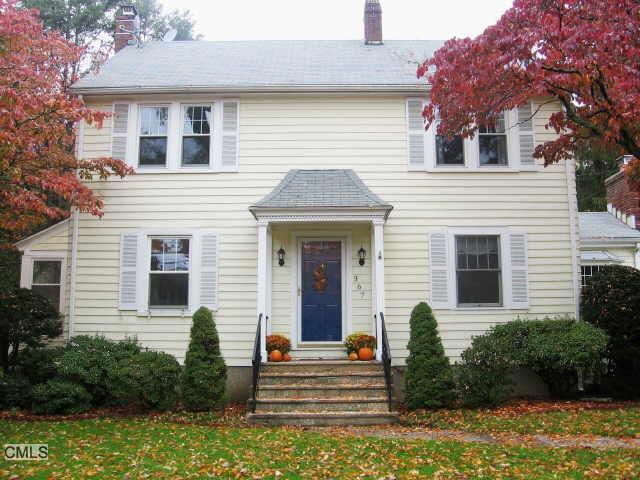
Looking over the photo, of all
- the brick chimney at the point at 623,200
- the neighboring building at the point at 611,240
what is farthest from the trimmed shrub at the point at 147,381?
the brick chimney at the point at 623,200

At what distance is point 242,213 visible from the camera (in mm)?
11391

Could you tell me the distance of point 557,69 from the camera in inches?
310

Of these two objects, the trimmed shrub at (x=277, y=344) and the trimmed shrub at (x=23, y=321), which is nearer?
the trimmed shrub at (x=23, y=321)

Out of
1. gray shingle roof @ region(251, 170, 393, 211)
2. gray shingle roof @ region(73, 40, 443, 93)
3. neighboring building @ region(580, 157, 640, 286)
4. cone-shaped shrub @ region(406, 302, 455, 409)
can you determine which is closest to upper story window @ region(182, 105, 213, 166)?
gray shingle roof @ region(73, 40, 443, 93)

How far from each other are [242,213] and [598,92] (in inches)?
266

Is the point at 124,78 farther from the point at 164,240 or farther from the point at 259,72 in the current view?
the point at 164,240

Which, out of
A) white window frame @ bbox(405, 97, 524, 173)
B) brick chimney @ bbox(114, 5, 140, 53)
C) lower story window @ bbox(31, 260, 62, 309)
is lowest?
lower story window @ bbox(31, 260, 62, 309)

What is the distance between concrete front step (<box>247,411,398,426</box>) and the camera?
29.3 feet

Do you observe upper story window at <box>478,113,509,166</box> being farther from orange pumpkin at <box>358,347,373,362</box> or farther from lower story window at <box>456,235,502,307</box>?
orange pumpkin at <box>358,347,373,362</box>

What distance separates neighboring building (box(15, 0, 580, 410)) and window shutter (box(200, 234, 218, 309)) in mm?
29

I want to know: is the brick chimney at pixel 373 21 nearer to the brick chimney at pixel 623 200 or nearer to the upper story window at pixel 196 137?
the upper story window at pixel 196 137

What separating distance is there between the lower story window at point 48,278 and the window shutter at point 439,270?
27.4 feet

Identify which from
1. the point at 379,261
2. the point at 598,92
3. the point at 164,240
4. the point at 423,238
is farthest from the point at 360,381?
the point at 598,92

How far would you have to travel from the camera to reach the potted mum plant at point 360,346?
410 inches
